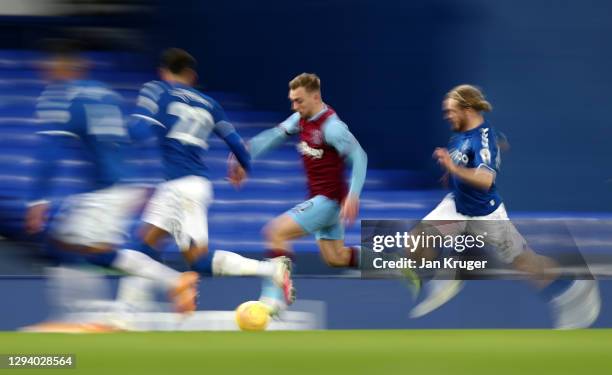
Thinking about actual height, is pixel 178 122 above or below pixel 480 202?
above

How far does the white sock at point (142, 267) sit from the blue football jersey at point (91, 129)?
0.38 meters

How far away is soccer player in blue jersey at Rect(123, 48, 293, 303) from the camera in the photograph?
7258mm

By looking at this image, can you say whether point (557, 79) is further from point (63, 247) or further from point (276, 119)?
point (63, 247)

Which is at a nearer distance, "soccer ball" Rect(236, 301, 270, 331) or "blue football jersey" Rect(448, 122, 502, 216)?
"soccer ball" Rect(236, 301, 270, 331)

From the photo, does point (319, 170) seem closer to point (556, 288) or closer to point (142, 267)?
point (142, 267)

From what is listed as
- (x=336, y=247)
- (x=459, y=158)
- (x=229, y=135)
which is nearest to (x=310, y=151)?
(x=229, y=135)

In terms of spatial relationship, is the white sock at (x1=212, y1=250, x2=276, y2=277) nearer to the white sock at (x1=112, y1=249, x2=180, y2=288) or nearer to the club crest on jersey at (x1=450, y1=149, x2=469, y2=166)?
the white sock at (x1=112, y1=249, x2=180, y2=288)

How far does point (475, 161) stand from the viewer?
23.4 ft

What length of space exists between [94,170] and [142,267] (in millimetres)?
546

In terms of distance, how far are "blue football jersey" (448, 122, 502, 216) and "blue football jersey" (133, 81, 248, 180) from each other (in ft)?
3.94

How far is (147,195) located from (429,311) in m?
1.96

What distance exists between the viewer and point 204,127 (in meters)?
7.34

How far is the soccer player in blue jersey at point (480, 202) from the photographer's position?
7137 mm

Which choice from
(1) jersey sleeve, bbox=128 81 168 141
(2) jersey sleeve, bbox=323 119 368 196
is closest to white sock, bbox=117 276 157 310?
(1) jersey sleeve, bbox=128 81 168 141
